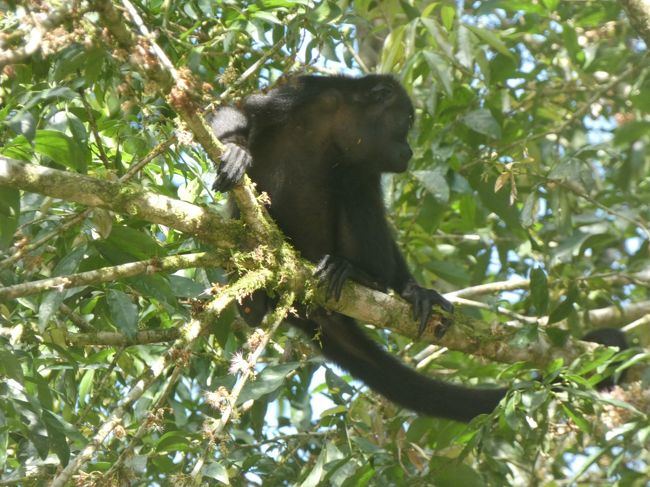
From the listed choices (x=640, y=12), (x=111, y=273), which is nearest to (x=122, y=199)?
(x=111, y=273)

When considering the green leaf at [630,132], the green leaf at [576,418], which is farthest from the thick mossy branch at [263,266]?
the green leaf at [630,132]

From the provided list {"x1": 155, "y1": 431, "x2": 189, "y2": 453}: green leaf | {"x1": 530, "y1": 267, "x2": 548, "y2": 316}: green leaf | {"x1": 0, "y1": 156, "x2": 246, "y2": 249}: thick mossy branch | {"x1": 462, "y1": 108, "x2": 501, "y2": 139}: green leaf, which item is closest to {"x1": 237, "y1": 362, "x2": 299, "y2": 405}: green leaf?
{"x1": 155, "y1": 431, "x2": 189, "y2": 453}: green leaf

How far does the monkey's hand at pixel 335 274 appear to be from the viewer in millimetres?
3664

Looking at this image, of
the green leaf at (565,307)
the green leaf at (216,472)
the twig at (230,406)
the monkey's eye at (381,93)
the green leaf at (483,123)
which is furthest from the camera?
the monkey's eye at (381,93)

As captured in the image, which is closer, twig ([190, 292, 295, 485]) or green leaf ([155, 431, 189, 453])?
twig ([190, 292, 295, 485])

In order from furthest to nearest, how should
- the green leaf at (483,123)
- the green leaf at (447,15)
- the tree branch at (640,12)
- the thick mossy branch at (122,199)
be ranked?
1. the green leaf at (483,123)
2. the green leaf at (447,15)
3. the tree branch at (640,12)
4. the thick mossy branch at (122,199)

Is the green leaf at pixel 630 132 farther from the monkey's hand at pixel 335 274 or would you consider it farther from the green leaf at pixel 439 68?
the green leaf at pixel 439 68

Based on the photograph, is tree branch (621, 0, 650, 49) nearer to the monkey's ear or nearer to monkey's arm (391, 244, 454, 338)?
monkey's arm (391, 244, 454, 338)

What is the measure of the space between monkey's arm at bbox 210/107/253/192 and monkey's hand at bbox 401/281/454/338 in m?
1.08

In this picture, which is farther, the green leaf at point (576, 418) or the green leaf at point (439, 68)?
the green leaf at point (439, 68)

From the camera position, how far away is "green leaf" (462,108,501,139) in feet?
14.3

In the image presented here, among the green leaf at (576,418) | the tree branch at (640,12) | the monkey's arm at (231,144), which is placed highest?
the tree branch at (640,12)

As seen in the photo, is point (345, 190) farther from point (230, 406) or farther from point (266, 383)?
point (230, 406)

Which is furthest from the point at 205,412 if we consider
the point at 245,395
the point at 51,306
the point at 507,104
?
the point at 507,104
